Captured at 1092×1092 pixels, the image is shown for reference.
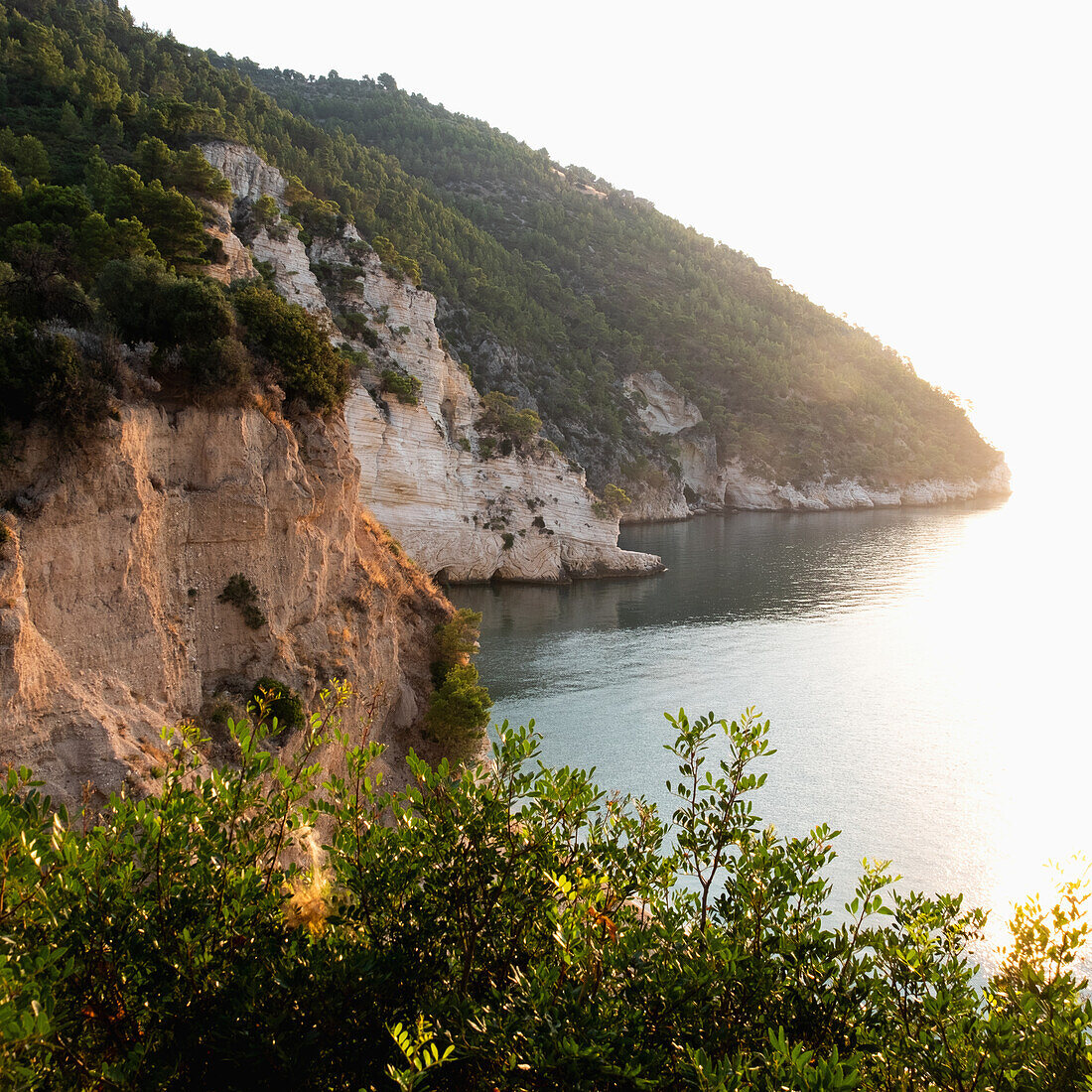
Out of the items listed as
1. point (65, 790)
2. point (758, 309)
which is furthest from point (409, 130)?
point (65, 790)

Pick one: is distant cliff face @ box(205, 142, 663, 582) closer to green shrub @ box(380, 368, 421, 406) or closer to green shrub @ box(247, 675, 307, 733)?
green shrub @ box(380, 368, 421, 406)

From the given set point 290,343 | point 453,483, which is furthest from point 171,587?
point 453,483

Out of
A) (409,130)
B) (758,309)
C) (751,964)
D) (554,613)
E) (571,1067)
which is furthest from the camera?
(409,130)

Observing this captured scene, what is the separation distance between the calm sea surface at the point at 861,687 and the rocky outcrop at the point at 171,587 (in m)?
9.23

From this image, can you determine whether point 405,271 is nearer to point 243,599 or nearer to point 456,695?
point 456,695

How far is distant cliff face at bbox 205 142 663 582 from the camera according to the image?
140ft

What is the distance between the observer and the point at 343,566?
20422 millimetres

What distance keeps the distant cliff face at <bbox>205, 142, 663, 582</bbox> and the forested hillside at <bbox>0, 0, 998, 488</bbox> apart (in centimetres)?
404

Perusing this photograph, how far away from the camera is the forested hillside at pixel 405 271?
16.2 metres

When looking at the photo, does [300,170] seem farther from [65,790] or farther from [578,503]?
[65,790]

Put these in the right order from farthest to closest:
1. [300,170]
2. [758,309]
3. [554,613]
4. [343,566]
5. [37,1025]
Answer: [758,309] < [300,170] < [554,613] < [343,566] < [37,1025]

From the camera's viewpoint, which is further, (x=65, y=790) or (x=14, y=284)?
(x=14, y=284)

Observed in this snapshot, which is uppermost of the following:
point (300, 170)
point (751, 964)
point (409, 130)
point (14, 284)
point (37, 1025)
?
point (409, 130)

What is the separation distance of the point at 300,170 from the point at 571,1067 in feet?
233
